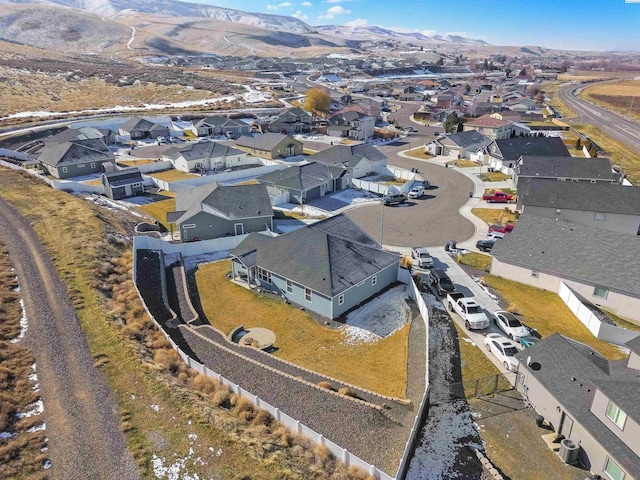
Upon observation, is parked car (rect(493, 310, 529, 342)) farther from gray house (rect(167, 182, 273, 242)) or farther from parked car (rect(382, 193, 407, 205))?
parked car (rect(382, 193, 407, 205))

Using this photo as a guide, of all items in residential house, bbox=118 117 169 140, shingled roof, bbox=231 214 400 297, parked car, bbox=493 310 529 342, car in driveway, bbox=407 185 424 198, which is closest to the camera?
parked car, bbox=493 310 529 342

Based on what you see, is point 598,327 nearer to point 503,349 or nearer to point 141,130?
A: point 503,349

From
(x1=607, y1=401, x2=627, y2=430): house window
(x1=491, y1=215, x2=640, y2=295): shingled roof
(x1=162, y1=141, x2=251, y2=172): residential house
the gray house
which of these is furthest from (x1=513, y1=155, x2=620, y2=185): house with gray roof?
(x1=607, y1=401, x2=627, y2=430): house window

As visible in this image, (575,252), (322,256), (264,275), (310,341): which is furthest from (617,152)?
(310,341)

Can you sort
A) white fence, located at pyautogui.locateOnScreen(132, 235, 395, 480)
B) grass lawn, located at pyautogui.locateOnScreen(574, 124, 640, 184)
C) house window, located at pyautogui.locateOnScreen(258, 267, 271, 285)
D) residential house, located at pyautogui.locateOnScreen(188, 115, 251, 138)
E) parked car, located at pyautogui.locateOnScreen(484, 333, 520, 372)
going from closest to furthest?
white fence, located at pyautogui.locateOnScreen(132, 235, 395, 480) → parked car, located at pyautogui.locateOnScreen(484, 333, 520, 372) → house window, located at pyautogui.locateOnScreen(258, 267, 271, 285) → grass lawn, located at pyautogui.locateOnScreen(574, 124, 640, 184) → residential house, located at pyautogui.locateOnScreen(188, 115, 251, 138)

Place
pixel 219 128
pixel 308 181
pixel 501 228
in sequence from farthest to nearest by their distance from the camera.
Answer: pixel 219 128, pixel 308 181, pixel 501 228

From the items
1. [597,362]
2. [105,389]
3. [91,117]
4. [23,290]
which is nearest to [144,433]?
[105,389]

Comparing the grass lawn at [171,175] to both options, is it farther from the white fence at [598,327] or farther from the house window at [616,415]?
the house window at [616,415]
